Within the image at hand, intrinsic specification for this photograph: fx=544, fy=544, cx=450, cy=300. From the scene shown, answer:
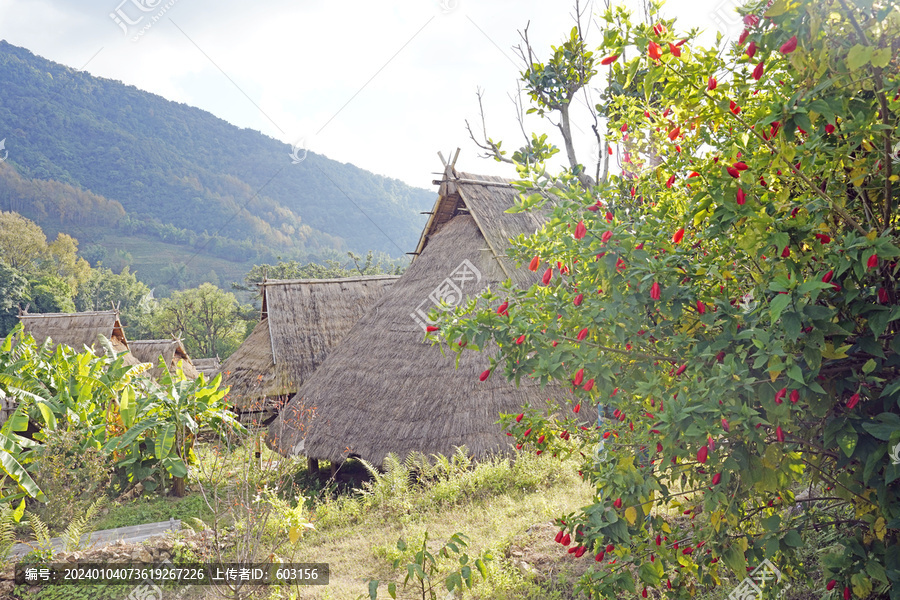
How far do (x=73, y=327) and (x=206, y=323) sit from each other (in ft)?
73.6

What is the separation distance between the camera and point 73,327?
1862 centimetres

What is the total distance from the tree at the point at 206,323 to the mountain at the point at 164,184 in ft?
85.9

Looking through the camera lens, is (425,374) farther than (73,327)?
No

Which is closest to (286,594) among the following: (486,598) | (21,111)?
(486,598)

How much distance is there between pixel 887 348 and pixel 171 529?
6.40m

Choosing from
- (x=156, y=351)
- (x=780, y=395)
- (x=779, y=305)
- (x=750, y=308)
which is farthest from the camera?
(x=156, y=351)

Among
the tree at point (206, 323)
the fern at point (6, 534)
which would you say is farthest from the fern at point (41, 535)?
the tree at point (206, 323)

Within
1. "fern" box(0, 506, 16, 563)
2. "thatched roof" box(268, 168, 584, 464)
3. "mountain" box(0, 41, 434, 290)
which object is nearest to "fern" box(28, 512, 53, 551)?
"fern" box(0, 506, 16, 563)

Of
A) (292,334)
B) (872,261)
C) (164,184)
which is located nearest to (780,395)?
(872,261)

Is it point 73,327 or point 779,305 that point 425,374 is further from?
point 73,327

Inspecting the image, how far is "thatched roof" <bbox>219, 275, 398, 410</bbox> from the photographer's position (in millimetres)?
13328

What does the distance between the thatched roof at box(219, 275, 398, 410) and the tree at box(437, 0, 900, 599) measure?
1140cm

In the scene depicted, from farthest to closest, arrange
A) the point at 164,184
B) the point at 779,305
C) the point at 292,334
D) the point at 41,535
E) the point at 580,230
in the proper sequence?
Result: the point at 164,184 → the point at 292,334 → the point at 41,535 → the point at 580,230 → the point at 779,305

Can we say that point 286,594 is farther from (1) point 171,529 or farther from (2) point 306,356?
(2) point 306,356
